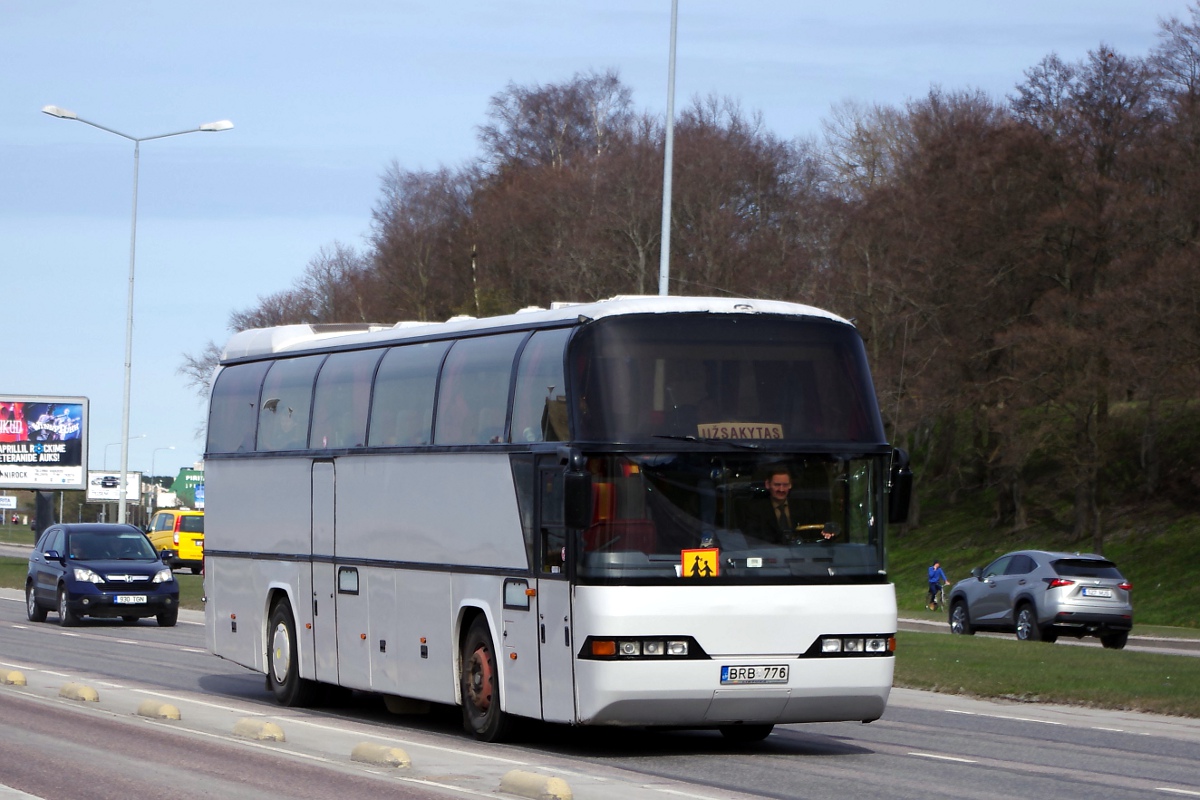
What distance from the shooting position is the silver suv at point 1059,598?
3173 cm

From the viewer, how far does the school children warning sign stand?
13.2 meters

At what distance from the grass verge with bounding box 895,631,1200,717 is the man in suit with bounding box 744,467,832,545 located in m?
6.73

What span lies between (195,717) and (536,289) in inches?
1937

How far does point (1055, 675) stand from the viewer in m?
21.8

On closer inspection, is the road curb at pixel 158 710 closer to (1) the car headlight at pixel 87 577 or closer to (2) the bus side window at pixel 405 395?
(2) the bus side window at pixel 405 395

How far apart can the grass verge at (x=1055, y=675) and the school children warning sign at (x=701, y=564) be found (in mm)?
7343

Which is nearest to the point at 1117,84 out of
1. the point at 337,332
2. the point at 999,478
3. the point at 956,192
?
the point at 956,192

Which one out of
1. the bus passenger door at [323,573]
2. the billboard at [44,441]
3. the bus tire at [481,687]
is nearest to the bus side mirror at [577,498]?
the bus tire at [481,687]

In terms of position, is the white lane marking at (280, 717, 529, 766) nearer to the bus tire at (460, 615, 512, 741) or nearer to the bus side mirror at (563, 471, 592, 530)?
the bus tire at (460, 615, 512, 741)

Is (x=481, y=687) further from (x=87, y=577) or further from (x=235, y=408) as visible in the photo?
(x=87, y=577)

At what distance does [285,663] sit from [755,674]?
6789 mm

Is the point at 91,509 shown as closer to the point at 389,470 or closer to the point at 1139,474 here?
the point at 1139,474

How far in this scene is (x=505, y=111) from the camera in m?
74.9

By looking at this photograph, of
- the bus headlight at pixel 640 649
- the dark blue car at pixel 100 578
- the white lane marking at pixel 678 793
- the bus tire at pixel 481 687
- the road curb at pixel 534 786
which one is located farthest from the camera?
the dark blue car at pixel 100 578
